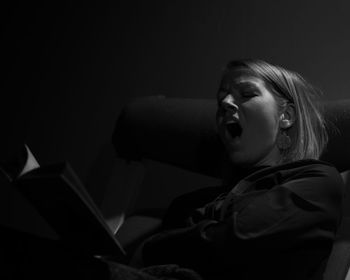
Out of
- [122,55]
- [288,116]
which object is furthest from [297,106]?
[122,55]

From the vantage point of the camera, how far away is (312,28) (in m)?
1.42

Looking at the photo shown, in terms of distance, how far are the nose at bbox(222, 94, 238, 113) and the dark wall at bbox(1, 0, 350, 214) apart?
344 millimetres

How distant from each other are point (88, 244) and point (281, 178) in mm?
370

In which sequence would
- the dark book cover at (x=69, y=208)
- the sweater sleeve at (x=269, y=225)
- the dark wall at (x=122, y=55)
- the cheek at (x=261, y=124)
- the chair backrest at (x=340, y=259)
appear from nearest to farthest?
the dark book cover at (x=69, y=208) → the sweater sleeve at (x=269, y=225) → the chair backrest at (x=340, y=259) → the cheek at (x=261, y=124) → the dark wall at (x=122, y=55)

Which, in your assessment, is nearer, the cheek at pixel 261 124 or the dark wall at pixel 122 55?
Result: the cheek at pixel 261 124

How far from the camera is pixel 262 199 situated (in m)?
0.86

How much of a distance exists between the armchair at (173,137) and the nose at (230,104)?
0.32ft

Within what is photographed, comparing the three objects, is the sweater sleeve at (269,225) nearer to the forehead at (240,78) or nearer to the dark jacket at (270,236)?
the dark jacket at (270,236)

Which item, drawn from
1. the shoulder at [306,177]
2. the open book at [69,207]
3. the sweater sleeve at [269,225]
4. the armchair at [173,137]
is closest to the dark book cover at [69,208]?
the open book at [69,207]

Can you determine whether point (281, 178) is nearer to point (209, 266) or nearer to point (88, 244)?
point (209, 266)

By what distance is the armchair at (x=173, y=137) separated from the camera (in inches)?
47.4

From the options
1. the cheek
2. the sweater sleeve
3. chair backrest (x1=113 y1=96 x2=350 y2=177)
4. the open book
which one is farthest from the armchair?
the open book

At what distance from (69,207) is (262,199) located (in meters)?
0.30

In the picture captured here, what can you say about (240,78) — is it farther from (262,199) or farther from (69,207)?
(69,207)
